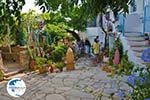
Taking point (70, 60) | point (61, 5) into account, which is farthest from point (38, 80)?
point (61, 5)

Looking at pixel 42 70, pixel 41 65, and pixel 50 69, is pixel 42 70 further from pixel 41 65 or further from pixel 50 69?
pixel 50 69

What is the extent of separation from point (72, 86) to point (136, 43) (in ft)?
13.3

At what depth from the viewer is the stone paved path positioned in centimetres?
852

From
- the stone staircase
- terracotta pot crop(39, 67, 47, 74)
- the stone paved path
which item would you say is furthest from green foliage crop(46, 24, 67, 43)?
the stone paved path

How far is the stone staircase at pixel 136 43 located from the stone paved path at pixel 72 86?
1495mm

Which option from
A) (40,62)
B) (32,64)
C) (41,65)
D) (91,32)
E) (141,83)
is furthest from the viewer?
(91,32)

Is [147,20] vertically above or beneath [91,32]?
above

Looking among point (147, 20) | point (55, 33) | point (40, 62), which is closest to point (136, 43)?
point (147, 20)

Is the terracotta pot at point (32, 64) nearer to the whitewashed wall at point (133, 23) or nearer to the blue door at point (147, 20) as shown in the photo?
the whitewashed wall at point (133, 23)

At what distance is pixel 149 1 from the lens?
38.7 ft

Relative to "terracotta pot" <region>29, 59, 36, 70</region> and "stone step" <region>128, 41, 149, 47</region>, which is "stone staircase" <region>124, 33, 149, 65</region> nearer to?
"stone step" <region>128, 41, 149, 47</region>

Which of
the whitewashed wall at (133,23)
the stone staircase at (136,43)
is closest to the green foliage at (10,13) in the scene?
the stone staircase at (136,43)

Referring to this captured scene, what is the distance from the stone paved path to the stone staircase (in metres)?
1.50

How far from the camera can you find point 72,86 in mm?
9867
